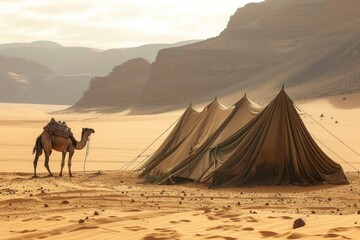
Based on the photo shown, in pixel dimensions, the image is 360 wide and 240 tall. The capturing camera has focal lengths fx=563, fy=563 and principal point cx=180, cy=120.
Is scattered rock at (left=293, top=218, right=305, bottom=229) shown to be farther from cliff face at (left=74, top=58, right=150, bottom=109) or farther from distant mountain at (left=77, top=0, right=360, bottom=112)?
cliff face at (left=74, top=58, right=150, bottom=109)

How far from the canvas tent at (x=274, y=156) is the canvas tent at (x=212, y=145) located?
0.47 metres

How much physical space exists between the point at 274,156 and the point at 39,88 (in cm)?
18403

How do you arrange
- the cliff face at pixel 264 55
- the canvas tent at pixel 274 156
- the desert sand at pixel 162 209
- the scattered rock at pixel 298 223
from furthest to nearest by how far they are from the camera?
the cliff face at pixel 264 55, the canvas tent at pixel 274 156, the desert sand at pixel 162 209, the scattered rock at pixel 298 223

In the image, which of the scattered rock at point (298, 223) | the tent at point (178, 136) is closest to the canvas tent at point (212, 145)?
the tent at point (178, 136)

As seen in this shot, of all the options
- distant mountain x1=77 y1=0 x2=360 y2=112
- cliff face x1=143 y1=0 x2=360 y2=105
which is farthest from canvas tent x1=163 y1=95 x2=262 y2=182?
cliff face x1=143 y1=0 x2=360 y2=105

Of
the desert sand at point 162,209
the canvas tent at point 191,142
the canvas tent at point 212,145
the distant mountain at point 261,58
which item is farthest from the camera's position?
the distant mountain at point 261,58

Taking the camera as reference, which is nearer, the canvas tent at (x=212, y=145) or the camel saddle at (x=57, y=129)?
the canvas tent at (x=212, y=145)

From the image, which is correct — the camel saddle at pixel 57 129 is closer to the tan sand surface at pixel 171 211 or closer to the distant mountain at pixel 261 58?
the tan sand surface at pixel 171 211

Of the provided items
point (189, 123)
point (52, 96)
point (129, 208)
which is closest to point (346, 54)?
point (189, 123)

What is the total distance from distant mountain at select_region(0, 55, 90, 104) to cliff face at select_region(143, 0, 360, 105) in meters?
84.9

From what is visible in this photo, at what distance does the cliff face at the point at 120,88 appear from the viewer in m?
111

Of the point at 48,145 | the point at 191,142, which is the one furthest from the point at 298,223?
the point at 48,145

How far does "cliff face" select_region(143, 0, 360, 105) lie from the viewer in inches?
3388

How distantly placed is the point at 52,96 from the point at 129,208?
185 metres
